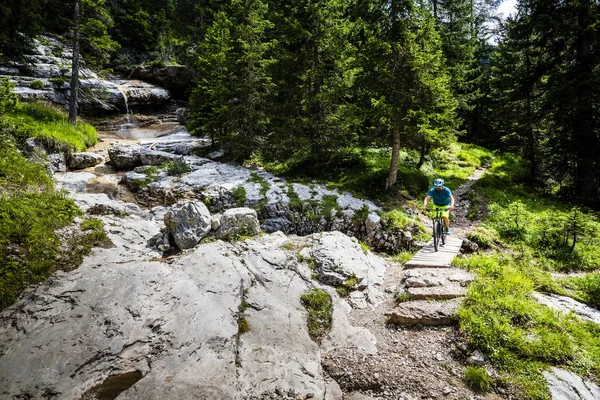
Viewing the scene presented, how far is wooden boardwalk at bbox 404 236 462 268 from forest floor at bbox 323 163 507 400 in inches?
109

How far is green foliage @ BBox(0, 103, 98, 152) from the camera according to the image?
13.2m

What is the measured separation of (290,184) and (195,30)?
3170cm

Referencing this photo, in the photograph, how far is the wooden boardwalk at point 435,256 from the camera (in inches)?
341

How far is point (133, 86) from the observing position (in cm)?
2989

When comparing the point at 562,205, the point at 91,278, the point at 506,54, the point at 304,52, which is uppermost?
the point at 506,54

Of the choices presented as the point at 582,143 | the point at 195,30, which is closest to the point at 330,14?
the point at 582,143

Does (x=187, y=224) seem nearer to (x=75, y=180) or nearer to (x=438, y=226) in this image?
(x=75, y=180)

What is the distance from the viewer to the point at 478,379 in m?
4.86

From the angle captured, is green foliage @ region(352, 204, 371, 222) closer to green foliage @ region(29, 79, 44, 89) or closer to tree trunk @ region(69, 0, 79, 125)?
tree trunk @ region(69, 0, 79, 125)

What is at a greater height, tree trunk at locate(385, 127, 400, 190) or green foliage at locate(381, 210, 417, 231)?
tree trunk at locate(385, 127, 400, 190)

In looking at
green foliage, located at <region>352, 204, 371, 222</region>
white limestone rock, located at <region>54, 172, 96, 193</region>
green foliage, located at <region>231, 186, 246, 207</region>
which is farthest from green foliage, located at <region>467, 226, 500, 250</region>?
white limestone rock, located at <region>54, 172, 96, 193</region>

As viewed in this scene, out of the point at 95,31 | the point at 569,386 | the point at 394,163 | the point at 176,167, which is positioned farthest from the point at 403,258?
the point at 95,31

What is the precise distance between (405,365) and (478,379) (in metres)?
1.19

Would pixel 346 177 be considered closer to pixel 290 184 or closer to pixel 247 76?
pixel 290 184
